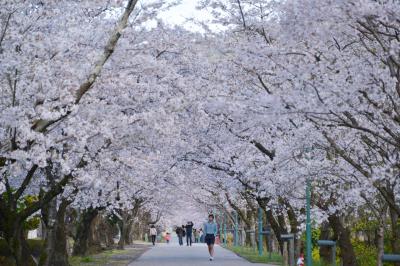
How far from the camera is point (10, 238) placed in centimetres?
1505

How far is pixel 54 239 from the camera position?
17.6 meters

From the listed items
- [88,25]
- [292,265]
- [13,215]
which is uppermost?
[88,25]

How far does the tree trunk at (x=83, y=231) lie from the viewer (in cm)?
3131

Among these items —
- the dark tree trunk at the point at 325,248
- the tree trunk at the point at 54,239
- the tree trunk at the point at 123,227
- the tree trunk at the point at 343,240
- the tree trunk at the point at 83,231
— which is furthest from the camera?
the tree trunk at the point at 123,227

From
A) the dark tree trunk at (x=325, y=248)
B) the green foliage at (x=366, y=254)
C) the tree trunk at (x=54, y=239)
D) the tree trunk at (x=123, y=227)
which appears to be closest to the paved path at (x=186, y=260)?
the dark tree trunk at (x=325, y=248)

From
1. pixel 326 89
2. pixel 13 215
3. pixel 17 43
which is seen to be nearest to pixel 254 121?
pixel 326 89

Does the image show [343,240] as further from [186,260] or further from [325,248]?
[186,260]

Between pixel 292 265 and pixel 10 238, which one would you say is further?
pixel 292 265

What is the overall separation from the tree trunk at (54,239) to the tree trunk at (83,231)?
832 centimetres

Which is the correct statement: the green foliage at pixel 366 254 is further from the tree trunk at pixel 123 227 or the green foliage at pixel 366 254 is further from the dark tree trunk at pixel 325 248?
the tree trunk at pixel 123 227

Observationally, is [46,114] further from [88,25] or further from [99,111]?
[88,25]

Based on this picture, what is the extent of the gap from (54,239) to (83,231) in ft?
47.0

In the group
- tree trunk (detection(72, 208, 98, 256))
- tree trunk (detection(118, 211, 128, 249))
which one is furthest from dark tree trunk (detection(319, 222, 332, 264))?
tree trunk (detection(118, 211, 128, 249))

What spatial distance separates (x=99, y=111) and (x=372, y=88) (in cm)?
722
